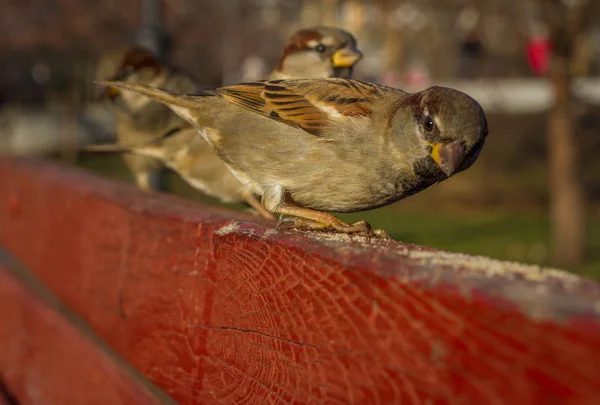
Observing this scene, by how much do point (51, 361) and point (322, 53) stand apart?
5.87ft

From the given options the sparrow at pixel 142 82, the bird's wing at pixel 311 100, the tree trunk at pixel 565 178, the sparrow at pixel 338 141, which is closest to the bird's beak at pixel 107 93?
the sparrow at pixel 142 82

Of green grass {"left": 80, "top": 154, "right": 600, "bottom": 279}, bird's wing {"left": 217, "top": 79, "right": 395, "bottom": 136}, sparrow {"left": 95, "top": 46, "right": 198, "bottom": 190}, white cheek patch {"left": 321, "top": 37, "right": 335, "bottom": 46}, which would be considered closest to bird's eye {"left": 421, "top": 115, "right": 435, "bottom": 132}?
bird's wing {"left": 217, "top": 79, "right": 395, "bottom": 136}

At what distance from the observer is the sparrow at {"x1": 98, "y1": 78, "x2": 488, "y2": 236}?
2125mm

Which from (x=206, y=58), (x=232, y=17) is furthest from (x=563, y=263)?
(x=232, y=17)

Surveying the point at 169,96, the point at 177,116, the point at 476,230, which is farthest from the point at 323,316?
the point at 476,230

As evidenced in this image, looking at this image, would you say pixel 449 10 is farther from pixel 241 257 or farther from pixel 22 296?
pixel 241 257

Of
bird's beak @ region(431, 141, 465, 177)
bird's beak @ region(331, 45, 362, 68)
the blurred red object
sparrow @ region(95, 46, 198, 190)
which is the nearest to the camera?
bird's beak @ region(431, 141, 465, 177)

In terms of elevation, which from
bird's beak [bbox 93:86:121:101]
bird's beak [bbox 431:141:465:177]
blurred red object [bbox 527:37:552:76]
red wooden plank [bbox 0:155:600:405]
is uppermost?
blurred red object [bbox 527:37:552:76]

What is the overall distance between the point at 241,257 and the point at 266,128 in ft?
3.11

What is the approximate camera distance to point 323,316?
146 centimetres

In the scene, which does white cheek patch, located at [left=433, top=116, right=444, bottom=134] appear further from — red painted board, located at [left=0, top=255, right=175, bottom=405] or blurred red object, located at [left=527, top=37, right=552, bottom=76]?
blurred red object, located at [left=527, top=37, right=552, bottom=76]

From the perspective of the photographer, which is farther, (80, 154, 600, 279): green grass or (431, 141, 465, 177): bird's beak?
(80, 154, 600, 279): green grass

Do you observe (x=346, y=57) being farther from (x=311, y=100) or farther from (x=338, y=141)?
(x=338, y=141)

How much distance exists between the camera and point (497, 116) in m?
19.3
